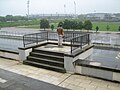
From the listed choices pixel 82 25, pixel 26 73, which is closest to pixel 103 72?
pixel 26 73

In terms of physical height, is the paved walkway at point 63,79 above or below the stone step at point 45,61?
below

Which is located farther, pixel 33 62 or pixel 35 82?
pixel 33 62

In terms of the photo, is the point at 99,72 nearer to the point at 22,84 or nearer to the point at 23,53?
the point at 22,84

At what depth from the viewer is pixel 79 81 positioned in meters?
6.84

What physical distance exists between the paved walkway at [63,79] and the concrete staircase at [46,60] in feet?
0.87

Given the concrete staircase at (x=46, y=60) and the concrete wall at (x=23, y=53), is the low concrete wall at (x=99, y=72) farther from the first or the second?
the concrete wall at (x=23, y=53)

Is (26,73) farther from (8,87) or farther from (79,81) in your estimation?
(79,81)

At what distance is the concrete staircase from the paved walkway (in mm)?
266

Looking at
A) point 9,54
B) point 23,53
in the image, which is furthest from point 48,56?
point 9,54

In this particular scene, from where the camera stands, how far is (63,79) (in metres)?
7.05

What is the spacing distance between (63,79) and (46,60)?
187 centimetres

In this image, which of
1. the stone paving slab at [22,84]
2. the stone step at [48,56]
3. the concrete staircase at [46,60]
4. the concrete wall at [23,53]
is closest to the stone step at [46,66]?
the concrete staircase at [46,60]

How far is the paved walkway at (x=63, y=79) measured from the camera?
633 cm

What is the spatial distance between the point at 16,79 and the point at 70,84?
2.30 meters
